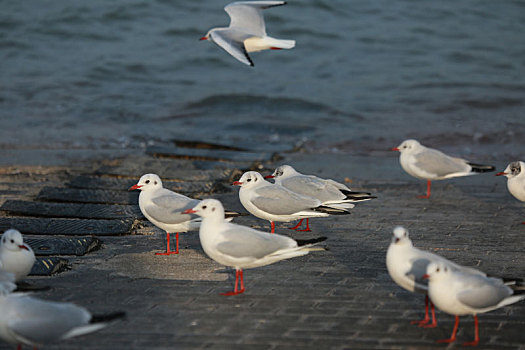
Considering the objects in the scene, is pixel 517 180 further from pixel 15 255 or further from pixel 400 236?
pixel 15 255

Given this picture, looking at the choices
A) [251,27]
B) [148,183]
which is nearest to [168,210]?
[148,183]

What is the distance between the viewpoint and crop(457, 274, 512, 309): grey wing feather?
4625 mm

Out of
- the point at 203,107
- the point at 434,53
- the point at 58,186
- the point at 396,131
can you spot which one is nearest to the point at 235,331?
the point at 58,186

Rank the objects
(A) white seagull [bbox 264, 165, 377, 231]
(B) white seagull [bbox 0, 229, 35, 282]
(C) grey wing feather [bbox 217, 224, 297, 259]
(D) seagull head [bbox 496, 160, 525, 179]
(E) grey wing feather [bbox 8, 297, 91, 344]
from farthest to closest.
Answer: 1. (D) seagull head [bbox 496, 160, 525, 179]
2. (A) white seagull [bbox 264, 165, 377, 231]
3. (C) grey wing feather [bbox 217, 224, 297, 259]
4. (B) white seagull [bbox 0, 229, 35, 282]
5. (E) grey wing feather [bbox 8, 297, 91, 344]

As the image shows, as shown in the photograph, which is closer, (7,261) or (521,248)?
(7,261)

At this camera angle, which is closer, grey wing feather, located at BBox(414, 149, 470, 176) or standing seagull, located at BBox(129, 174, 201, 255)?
standing seagull, located at BBox(129, 174, 201, 255)

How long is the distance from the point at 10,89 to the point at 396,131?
9.38m

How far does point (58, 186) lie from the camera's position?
9.27 meters

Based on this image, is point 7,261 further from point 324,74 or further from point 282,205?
point 324,74

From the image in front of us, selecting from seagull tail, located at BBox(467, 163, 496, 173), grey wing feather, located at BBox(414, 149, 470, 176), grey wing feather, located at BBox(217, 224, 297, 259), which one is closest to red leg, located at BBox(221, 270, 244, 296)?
grey wing feather, located at BBox(217, 224, 297, 259)

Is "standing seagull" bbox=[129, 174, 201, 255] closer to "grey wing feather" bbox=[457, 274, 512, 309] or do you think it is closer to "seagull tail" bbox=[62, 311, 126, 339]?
"seagull tail" bbox=[62, 311, 126, 339]

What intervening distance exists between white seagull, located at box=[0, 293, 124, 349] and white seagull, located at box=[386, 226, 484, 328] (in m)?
1.84

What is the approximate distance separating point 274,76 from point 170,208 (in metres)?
14.1

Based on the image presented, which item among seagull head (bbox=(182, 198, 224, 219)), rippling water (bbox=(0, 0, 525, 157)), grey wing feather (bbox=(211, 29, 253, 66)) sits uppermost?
grey wing feather (bbox=(211, 29, 253, 66))
